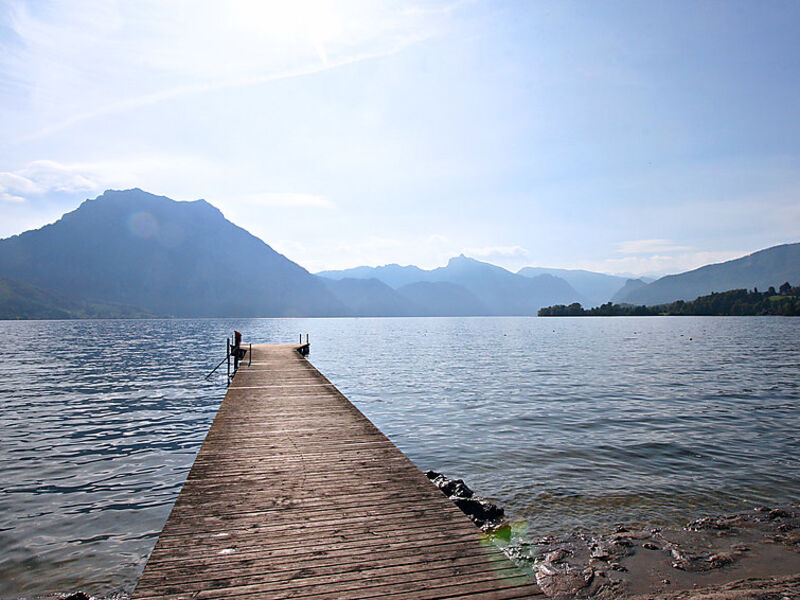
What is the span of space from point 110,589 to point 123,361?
42.8 m

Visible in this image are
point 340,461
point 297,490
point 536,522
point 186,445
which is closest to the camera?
point 297,490

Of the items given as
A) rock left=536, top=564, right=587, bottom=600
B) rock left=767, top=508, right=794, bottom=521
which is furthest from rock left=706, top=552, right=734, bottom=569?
rock left=767, top=508, right=794, bottom=521

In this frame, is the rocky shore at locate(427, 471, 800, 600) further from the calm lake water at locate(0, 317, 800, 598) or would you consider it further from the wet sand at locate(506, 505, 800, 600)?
the calm lake water at locate(0, 317, 800, 598)

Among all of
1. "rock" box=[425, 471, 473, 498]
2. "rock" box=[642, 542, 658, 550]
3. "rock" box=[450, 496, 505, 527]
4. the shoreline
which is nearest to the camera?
the shoreline

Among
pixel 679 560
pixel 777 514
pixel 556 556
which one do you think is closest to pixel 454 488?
pixel 556 556

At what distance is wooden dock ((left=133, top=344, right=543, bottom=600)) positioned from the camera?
4.70m

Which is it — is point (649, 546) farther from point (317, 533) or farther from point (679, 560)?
point (317, 533)

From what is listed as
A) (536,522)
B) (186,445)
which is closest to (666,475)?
(536,522)

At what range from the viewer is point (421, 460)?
1458cm

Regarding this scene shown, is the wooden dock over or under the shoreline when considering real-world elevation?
over

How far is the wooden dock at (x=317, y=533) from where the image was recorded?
4.70 m

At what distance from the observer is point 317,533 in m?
6.00

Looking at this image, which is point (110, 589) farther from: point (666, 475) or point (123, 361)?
point (123, 361)

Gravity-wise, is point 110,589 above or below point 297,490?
below
